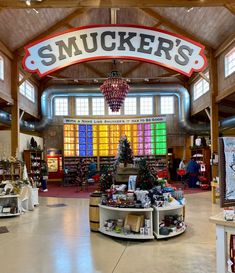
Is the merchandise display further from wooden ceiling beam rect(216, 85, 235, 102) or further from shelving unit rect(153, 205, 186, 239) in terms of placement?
shelving unit rect(153, 205, 186, 239)

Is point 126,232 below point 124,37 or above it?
below

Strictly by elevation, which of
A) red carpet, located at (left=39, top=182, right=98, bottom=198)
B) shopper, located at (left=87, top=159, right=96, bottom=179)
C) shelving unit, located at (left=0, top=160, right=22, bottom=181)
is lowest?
red carpet, located at (left=39, top=182, right=98, bottom=198)

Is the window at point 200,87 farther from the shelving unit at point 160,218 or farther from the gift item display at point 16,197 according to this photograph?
the shelving unit at point 160,218

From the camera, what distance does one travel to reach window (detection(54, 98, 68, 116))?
17.3 metres

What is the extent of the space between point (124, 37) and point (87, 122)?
10739 mm

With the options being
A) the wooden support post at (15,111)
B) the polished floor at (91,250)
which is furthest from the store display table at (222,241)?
the wooden support post at (15,111)

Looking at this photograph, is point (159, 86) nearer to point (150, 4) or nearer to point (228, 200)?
point (150, 4)

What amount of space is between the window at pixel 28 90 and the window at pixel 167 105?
687 centimetres

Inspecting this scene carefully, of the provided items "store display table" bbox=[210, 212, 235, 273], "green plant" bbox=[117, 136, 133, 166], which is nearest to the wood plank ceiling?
"green plant" bbox=[117, 136, 133, 166]

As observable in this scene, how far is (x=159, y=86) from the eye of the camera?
16.1m

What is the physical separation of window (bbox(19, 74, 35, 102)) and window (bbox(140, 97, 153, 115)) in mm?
5764

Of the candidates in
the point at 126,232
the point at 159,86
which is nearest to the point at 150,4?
the point at 126,232

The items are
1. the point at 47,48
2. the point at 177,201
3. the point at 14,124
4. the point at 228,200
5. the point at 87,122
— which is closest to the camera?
the point at 228,200

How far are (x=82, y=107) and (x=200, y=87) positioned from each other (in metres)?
6.40
